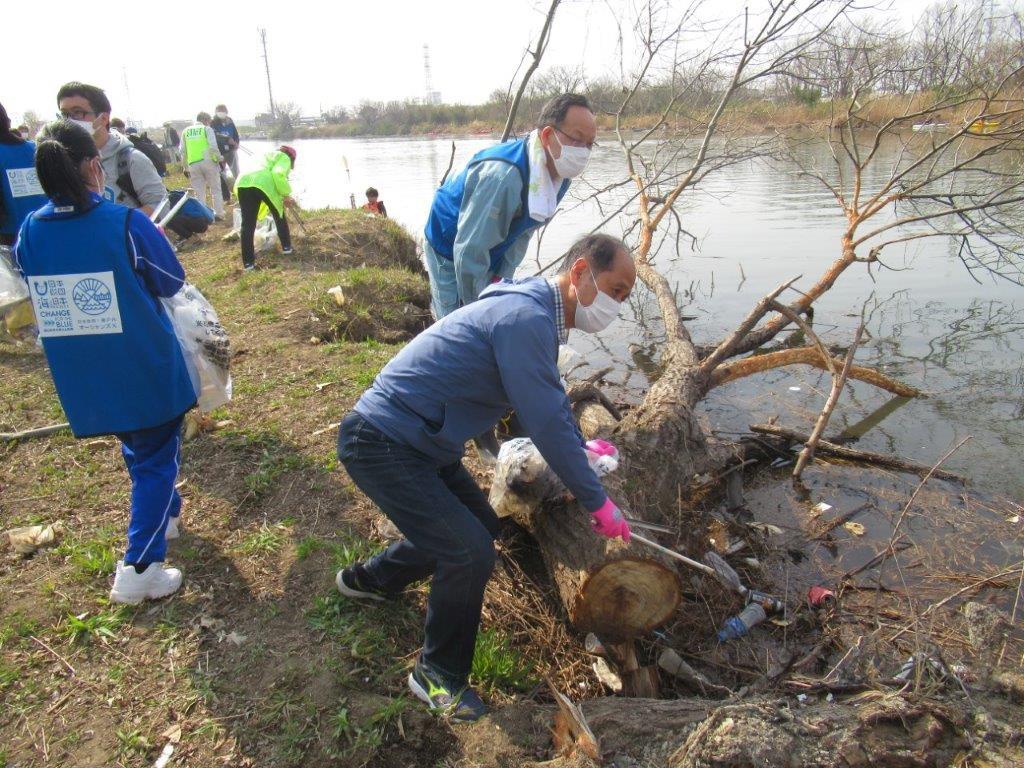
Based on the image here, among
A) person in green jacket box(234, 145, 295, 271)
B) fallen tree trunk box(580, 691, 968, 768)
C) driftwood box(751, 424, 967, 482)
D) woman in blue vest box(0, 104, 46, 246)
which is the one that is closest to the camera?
fallen tree trunk box(580, 691, 968, 768)

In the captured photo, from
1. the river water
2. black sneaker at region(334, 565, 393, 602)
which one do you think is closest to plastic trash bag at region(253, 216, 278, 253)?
the river water

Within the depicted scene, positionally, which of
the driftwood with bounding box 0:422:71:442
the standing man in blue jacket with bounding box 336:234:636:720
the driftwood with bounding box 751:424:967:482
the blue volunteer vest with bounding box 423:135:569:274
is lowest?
the driftwood with bounding box 751:424:967:482

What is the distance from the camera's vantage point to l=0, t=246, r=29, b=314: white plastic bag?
16.3 feet

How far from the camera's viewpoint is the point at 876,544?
4.07 metres

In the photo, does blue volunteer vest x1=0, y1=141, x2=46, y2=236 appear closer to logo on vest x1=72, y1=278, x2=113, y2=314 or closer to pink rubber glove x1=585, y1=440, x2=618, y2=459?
logo on vest x1=72, y1=278, x2=113, y2=314

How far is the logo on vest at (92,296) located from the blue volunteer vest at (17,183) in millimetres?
2754

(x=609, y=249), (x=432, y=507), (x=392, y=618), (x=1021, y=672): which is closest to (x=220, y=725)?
(x=392, y=618)

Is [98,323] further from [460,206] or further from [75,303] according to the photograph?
[460,206]

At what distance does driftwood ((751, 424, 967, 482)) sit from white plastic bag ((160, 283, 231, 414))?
3.91 meters

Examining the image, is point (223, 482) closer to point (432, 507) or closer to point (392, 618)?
point (392, 618)

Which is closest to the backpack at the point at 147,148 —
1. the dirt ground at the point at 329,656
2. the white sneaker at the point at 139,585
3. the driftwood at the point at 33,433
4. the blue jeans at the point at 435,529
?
the driftwood at the point at 33,433

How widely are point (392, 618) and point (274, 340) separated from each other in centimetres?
359

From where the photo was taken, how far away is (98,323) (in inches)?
99.7

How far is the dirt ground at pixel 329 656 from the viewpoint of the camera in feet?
6.85
